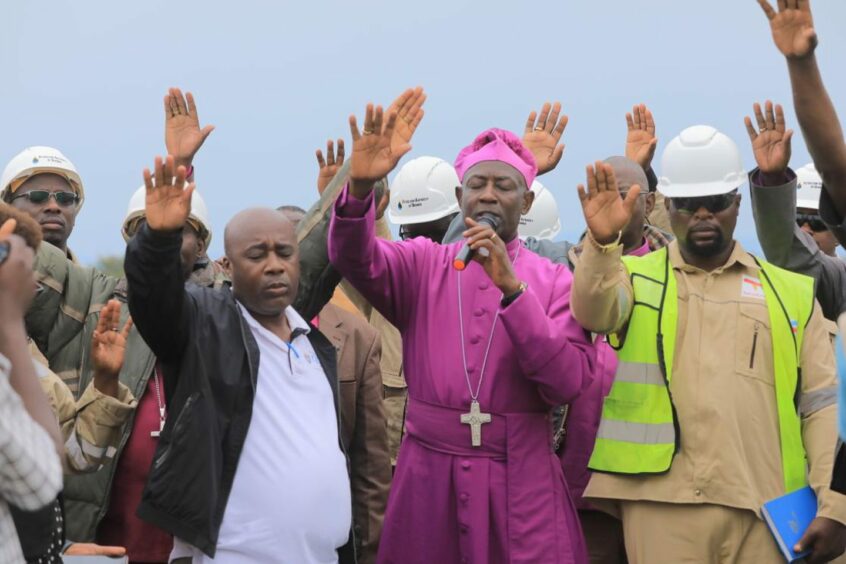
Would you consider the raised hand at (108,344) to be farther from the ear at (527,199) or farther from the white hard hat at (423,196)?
the white hard hat at (423,196)

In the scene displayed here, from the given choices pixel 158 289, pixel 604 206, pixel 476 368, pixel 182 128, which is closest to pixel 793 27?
pixel 604 206

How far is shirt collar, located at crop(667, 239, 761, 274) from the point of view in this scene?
262 inches

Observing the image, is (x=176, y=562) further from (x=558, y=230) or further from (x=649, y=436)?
(x=558, y=230)

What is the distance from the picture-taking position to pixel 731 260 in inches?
263

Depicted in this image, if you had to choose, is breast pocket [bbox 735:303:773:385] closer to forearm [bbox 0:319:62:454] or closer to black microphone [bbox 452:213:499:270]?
black microphone [bbox 452:213:499:270]

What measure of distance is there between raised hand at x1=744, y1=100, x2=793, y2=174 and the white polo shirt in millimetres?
2356

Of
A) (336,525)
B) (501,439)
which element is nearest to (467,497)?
(501,439)

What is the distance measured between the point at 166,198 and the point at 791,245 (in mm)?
3209

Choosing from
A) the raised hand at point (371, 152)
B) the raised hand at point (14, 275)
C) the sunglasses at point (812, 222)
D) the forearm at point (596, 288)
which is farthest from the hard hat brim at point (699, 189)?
the raised hand at point (14, 275)

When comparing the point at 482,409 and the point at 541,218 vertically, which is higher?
the point at 541,218

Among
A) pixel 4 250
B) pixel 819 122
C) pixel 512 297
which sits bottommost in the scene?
pixel 512 297

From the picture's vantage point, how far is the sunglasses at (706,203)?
6742 mm

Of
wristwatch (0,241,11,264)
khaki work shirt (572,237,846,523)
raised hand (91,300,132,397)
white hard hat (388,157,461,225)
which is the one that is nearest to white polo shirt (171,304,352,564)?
raised hand (91,300,132,397)

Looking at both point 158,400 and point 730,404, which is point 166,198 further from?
point 730,404
